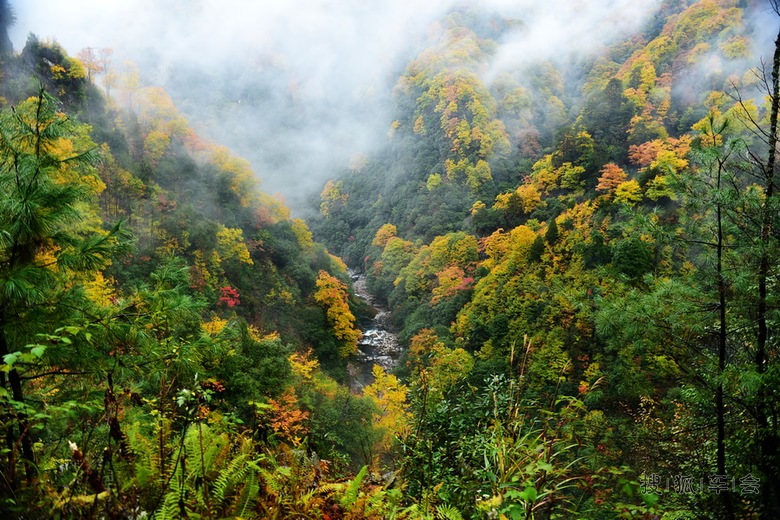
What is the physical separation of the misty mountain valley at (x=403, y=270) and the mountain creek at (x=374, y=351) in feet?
0.75

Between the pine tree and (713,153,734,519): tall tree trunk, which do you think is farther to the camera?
(713,153,734,519): tall tree trunk

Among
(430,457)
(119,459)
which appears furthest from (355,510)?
(119,459)

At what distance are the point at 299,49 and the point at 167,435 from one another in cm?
9837

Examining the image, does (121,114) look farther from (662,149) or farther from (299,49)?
(299,49)

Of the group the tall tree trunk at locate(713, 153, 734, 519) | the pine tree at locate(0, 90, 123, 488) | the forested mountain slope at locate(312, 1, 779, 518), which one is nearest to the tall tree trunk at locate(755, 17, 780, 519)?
the forested mountain slope at locate(312, 1, 779, 518)

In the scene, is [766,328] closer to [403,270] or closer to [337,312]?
[337,312]

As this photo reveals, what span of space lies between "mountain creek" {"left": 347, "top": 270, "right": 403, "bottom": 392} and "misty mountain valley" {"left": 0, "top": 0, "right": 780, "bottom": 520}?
0.23 meters

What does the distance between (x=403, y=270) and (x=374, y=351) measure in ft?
31.5

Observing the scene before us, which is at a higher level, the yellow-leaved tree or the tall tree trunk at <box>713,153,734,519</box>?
the yellow-leaved tree

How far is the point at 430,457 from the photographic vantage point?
315cm

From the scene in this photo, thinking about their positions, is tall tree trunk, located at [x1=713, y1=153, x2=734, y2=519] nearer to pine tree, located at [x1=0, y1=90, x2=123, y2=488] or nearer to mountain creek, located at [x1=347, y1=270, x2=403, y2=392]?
pine tree, located at [x1=0, y1=90, x2=123, y2=488]

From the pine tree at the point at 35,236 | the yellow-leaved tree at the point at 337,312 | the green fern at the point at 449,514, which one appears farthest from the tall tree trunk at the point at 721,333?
the yellow-leaved tree at the point at 337,312

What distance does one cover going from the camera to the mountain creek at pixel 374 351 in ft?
84.6

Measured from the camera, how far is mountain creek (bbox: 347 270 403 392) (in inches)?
1016
